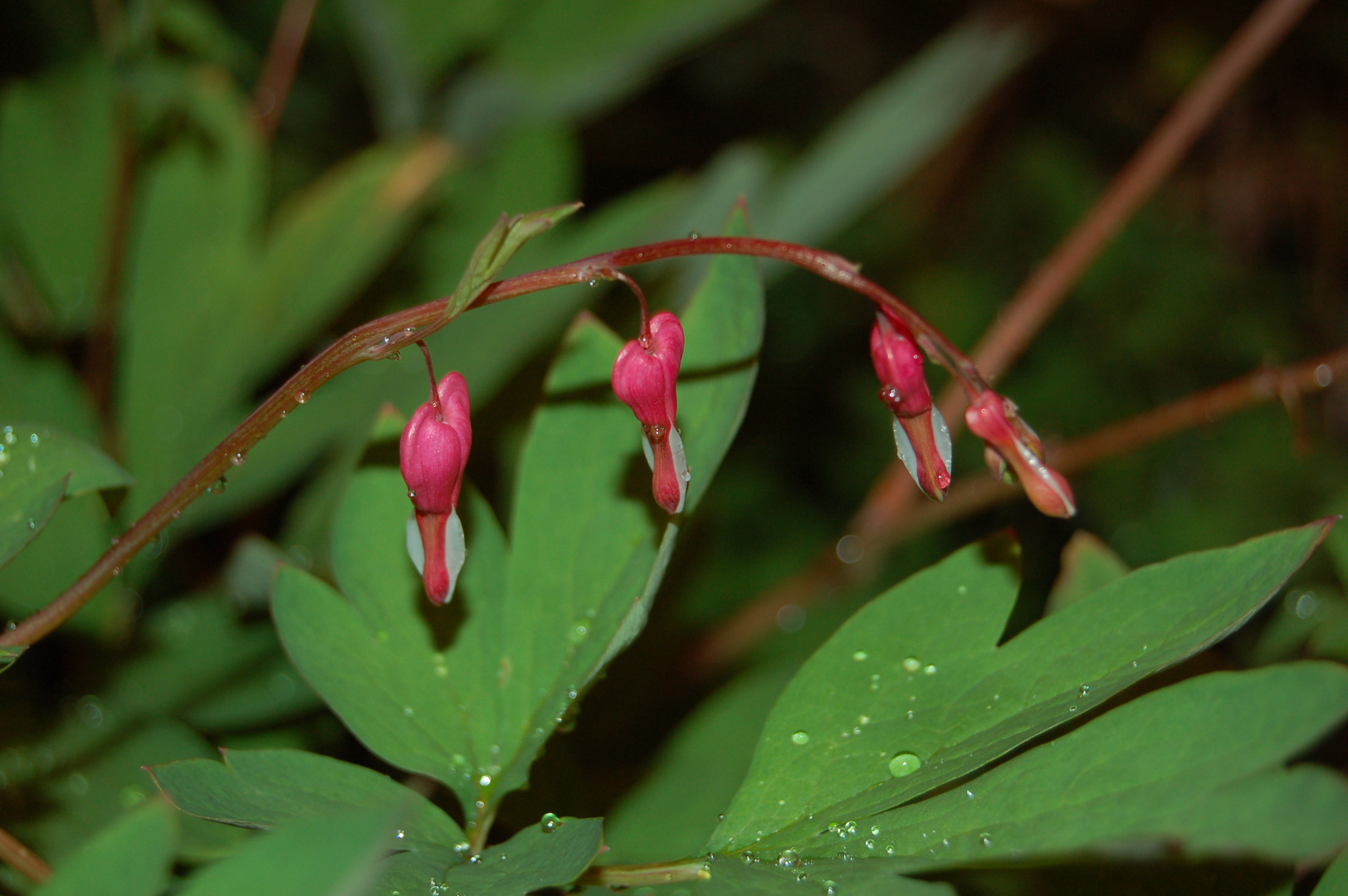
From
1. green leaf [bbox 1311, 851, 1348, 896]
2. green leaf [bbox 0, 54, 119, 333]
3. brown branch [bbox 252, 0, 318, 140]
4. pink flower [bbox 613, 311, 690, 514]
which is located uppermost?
brown branch [bbox 252, 0, 318, 140]

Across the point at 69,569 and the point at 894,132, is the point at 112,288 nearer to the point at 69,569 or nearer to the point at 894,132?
the point at 69,569

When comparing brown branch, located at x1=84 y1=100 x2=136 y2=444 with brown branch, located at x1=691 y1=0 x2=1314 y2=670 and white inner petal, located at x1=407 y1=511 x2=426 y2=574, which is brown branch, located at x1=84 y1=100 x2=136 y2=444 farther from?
brown branch, located at x1=691 y1=0 x2=1314 y2=670

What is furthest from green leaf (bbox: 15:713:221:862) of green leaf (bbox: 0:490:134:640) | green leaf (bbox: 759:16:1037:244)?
green leaf (bbox: 759:16:1037:244)

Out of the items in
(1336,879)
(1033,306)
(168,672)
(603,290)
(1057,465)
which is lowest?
(1336,879)

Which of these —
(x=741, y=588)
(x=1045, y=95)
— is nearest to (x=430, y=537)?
(x=741, y=588)

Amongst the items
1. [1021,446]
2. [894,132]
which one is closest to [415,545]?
[1021,446]

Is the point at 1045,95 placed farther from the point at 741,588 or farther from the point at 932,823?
the point at 932,823
